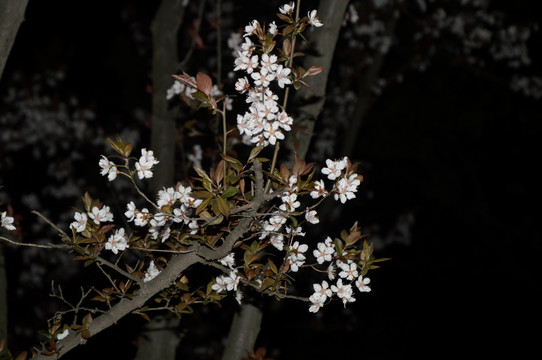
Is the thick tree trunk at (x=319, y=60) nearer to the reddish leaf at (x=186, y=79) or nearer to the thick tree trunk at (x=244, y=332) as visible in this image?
the thick tree trunk at (x=244, y=332)

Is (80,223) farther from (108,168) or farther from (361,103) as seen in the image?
(361,103)

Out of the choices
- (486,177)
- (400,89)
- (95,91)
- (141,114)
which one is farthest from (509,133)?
(95,91)

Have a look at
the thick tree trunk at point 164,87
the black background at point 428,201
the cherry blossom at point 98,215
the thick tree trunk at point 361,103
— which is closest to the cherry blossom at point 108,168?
the cherry blossom at point 98,215

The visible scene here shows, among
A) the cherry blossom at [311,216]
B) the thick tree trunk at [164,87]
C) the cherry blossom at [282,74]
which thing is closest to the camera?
the cherry blossom at [282,74]

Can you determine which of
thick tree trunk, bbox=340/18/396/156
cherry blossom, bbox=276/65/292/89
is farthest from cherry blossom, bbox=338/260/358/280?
thick tree trunk, bbox=340/18/396/156

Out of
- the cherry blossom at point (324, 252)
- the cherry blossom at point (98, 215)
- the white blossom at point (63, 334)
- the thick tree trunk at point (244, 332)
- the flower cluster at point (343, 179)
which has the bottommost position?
the thick tree trunk at point (244, 332)

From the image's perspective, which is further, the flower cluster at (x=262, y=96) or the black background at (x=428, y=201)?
the black background at (x=428, y=201)

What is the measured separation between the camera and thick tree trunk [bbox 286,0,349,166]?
287cm

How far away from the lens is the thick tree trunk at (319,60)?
2.87 m

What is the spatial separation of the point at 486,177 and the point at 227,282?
26.3 feet

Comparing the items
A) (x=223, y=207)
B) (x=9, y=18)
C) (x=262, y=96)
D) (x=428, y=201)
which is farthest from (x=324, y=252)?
(x=428, y=201)

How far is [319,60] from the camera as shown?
287 centimetres

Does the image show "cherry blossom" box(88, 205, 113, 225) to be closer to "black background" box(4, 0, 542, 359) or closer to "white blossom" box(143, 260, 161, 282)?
"white blossom" box(143, 260, 161, 282)

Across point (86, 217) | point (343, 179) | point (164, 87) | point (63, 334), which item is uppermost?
point (164, 87)
